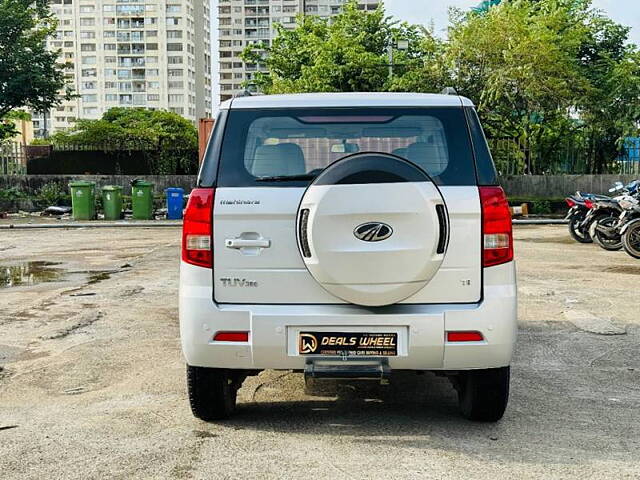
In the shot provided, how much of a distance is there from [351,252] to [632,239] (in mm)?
10728

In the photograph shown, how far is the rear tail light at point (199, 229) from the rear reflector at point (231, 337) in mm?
374

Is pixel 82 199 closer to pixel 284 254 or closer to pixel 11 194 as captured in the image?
pixel 11 194

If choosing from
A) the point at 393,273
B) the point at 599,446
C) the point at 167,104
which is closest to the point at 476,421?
the point at 599,446

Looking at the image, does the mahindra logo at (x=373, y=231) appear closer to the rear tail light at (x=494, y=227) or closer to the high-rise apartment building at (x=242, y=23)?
the rear tail light at (x=494, y=227)

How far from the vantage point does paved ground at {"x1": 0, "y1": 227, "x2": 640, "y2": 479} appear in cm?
421

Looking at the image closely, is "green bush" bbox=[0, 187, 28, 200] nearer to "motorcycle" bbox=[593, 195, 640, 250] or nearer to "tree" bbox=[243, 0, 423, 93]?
"tree" bbox=[243, 0, 423, 93]

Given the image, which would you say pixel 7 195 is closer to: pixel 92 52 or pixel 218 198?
pixel 218 198

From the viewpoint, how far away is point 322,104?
4.66 meters

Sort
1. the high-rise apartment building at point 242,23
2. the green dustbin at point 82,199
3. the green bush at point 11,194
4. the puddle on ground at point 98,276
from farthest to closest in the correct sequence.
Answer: the high-rise apartment building at point 242,23
the green bush at point 11,194
the green dustbin at point 82,199
the puddle on ground at point 98,276

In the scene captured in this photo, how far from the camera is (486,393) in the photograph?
4773 millimetres

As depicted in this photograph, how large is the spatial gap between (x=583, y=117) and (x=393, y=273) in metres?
24.5

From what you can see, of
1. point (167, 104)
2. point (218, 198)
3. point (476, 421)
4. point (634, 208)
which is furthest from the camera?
point (167, 104)

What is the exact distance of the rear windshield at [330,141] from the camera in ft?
14.8

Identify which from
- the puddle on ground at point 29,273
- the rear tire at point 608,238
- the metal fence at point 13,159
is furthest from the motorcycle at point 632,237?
the metal fence at point 13,159
